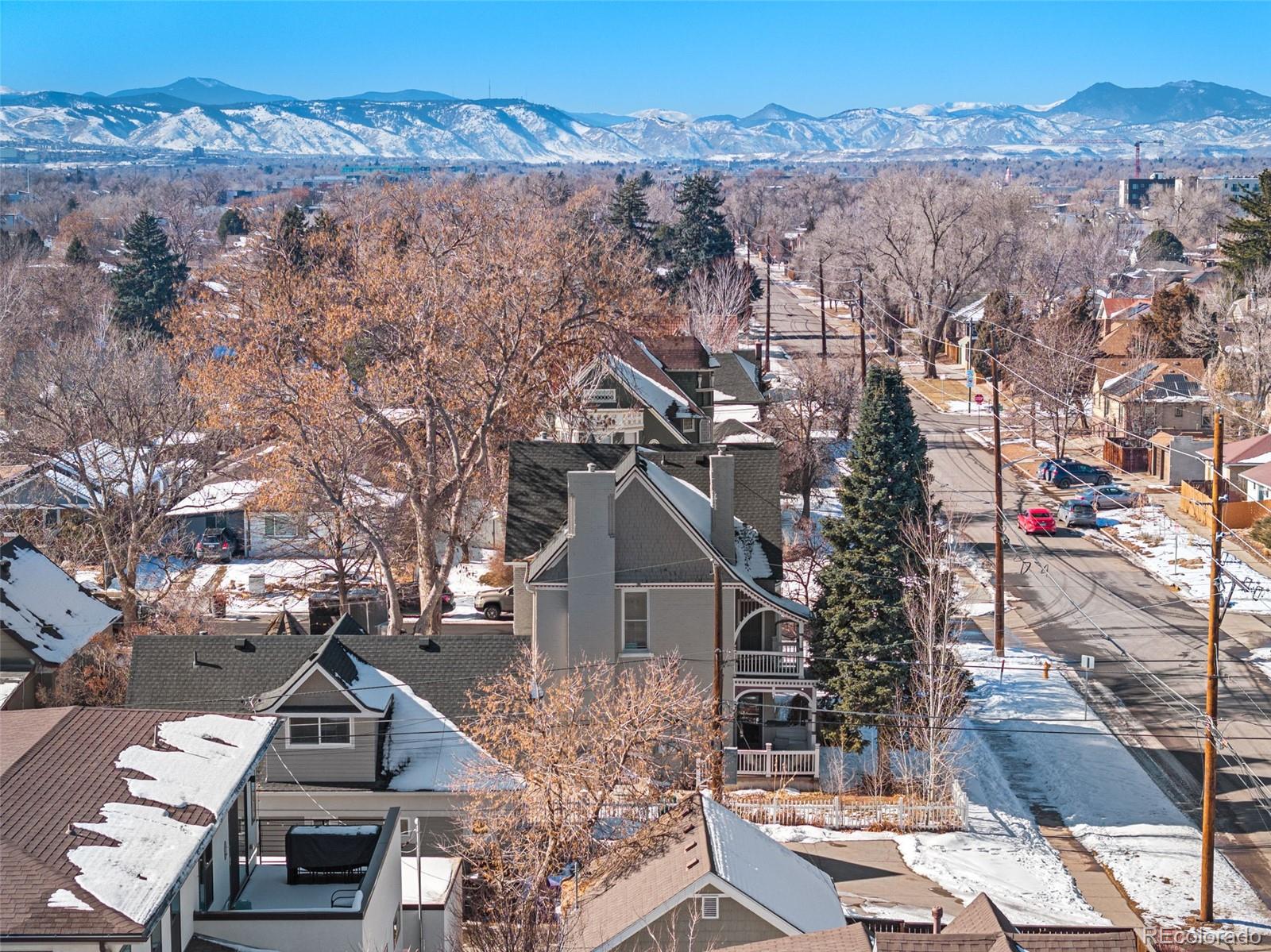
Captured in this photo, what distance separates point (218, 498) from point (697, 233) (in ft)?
192

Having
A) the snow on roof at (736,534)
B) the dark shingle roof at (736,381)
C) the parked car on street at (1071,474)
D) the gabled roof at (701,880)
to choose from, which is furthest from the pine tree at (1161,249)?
the gabled roof at (701,880)

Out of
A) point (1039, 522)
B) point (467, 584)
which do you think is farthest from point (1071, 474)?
point (467, 584)

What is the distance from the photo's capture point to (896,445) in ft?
112

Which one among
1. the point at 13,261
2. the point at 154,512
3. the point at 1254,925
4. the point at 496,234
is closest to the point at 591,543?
the point at 1254,925

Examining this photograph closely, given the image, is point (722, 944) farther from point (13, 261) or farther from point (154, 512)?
point (13, 261)

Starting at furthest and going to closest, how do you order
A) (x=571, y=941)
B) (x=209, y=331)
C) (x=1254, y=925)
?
(x=209, y=331), (x=1254, y=925), (x=571, y=941)

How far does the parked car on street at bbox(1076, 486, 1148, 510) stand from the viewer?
57.0 metres

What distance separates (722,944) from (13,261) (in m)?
91.5

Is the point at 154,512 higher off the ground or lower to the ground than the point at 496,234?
lower

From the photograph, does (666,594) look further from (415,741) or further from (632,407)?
(632,407)

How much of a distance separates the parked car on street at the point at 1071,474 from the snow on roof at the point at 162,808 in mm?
45632

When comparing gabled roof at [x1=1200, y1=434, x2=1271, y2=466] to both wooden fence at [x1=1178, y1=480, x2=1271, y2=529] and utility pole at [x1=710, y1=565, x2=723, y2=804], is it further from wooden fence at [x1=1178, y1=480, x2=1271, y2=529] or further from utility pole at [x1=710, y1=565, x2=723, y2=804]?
utility pole at [x1=710, y1=565, x2=723, y2=804]

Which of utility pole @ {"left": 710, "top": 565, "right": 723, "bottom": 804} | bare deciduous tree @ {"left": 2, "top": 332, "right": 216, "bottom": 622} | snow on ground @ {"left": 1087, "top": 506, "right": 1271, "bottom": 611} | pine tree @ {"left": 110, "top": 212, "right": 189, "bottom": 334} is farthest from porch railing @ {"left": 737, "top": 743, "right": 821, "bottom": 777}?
pine tree @ {"left": 110, "top": 212, "right": 189, "bottom": 334}

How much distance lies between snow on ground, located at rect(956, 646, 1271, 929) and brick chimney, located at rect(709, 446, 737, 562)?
7.31 metres
